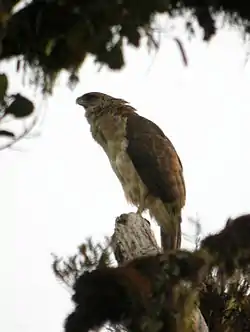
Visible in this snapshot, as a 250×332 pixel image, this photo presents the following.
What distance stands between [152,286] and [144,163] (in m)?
5.69

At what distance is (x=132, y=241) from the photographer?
4.11 meters

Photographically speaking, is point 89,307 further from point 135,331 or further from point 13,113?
point 13,113

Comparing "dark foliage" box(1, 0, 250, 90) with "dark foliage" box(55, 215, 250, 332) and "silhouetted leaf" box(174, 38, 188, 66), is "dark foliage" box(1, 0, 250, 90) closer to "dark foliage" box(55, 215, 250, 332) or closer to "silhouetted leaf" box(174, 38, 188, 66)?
"silhouetted leaf" box(174, 38, 188, 66)

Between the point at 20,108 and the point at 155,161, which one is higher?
the point at 155,161

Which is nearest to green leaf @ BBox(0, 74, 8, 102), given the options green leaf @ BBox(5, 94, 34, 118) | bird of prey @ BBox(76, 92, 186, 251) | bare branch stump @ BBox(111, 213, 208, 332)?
green leaf @ BBox(5, 94, 34, 118)

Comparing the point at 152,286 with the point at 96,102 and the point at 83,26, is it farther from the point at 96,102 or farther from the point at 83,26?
the point at 96,102

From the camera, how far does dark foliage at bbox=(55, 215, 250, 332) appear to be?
1352 mm

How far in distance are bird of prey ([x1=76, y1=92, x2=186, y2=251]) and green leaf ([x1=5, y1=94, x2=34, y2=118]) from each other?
5.42 metres

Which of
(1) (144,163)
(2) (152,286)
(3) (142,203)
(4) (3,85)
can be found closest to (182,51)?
(4) (3,85)

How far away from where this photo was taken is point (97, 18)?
3.80 feet

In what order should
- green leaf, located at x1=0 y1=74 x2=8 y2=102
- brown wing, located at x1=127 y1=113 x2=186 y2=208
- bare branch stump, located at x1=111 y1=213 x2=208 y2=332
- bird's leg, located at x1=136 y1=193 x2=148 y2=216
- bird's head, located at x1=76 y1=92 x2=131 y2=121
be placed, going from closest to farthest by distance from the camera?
1. green leaf, located at x1=0 y1=74 x2=8 y2=102
2. bare branch stump, located at x1=111 y1=213 x2=208 y2=332
3. bird's leg, located at x1=136 y1=193 x2=148 y2=216
4. brown wing, located at x1=127 y1=113 x2=186 y2=208
5. bird's head, located at x1=76 y1=92 x2=131 y2=121

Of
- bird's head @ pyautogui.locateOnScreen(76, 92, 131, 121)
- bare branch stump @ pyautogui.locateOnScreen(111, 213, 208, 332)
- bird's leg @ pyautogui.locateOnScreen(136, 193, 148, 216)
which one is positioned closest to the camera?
bare branch stump @ pyautogui.locateOnScreen(111, 213, 208, 332)

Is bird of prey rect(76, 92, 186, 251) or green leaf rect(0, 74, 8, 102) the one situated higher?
bird of prey rect(76, 92, 186, 251)

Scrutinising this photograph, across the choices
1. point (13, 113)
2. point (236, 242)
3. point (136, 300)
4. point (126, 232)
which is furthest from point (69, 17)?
point (126, 232)
